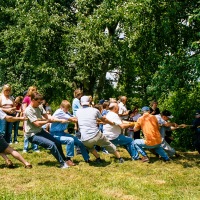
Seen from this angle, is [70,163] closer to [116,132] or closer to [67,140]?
[67,140]

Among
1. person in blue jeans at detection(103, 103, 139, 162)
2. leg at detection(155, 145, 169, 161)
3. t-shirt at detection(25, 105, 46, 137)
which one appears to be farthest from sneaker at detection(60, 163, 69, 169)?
leg at detection(155, 145, 169, 161)

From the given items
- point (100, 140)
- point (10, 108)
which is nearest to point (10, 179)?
point (100, 140)

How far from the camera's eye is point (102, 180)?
22.3ft

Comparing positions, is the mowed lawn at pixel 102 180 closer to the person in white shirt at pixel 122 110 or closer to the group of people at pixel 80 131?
the group of people at pixel 80 131

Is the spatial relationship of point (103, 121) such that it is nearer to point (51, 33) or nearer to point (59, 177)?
point (59, 177)

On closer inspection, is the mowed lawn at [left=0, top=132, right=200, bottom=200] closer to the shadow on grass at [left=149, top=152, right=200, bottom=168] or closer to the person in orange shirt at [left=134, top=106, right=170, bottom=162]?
the shadow on grass at [left=149, top=152, right=200, bottom=168]

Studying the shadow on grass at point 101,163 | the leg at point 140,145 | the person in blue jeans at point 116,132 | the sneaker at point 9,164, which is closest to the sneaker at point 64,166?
the shadow on grass at point 101,163

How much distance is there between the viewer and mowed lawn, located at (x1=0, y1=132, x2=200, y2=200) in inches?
228

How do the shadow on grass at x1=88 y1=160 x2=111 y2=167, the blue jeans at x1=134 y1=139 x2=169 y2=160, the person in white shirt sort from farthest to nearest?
the person in white shirt → the blue jeans at x1=134 y1=139 x2=169 y2=160 → the shadow on grass at x1=88 y1=160 x2=111 y2=167

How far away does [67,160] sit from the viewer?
8211mm

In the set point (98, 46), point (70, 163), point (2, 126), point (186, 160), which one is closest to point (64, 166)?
point (70, 163)

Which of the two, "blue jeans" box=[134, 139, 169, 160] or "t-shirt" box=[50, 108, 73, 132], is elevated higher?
"t-shirt" box=[50, 108, 73, 132]

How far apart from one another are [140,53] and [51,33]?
8533 mm

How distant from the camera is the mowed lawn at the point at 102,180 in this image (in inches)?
228
